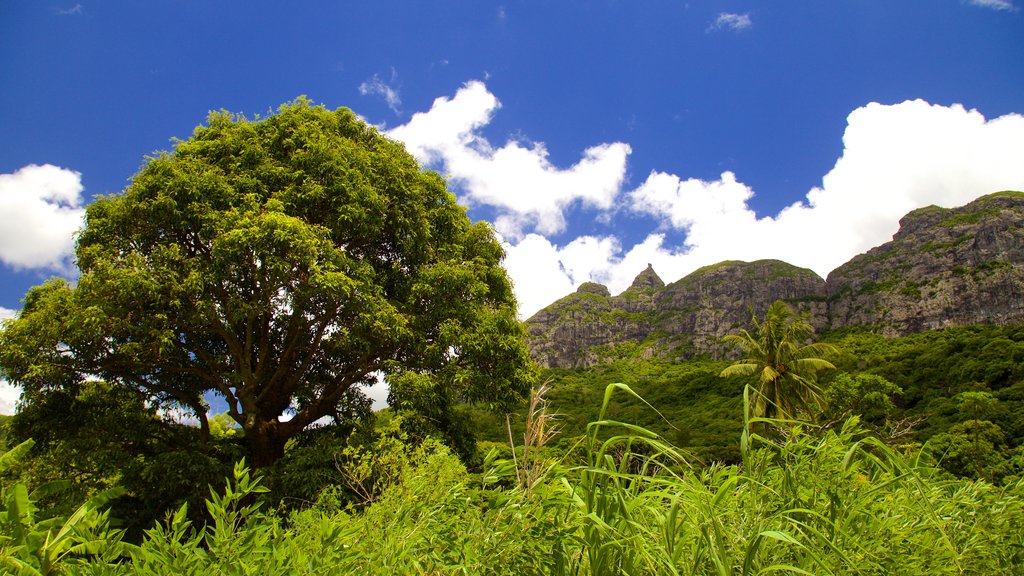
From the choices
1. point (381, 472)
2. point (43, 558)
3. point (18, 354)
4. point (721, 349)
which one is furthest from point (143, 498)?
point (721, 349)

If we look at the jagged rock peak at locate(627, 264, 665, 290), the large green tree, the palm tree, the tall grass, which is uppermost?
the jagged rock peak at locate(627, 264, 665, 290)

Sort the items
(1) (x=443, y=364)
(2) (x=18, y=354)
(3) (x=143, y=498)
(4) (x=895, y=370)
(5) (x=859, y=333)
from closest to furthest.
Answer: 1. (2) (x=18, y=354)
2. (3) (x=143, y=498)
3. (1) (x=443, y=364)
4. (4) (x=895, y=370)
5. (5) (x=859, y=333)

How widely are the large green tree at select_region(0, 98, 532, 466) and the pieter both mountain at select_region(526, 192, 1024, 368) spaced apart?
35.8 meters

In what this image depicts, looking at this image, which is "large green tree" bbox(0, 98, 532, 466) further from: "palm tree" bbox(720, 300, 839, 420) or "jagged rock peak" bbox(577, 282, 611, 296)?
"jagged rock peak" bbox(577, 282, 611, 296)

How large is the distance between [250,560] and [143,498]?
1125 centimetres

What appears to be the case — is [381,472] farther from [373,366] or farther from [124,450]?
[124,450]

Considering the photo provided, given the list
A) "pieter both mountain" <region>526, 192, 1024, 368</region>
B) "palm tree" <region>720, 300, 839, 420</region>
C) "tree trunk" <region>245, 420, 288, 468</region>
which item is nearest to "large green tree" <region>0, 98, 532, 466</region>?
"tree trunk" <region>245, 420, 288, 468</region>

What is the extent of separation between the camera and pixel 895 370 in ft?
155

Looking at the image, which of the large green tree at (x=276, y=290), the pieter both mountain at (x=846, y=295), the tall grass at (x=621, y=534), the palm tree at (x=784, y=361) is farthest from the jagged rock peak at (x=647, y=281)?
the tall grass at (x=621, y=534)

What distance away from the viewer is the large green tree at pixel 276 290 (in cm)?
948

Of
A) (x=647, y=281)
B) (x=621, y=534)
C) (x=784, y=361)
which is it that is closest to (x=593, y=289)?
(x=647, y=281)

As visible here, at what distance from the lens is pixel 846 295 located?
371 feet

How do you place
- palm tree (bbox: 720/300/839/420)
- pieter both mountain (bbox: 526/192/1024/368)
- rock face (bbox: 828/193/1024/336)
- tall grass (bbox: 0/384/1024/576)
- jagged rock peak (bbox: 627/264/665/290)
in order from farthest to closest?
jagged rock peak (bbox: 627/264/665/290)
pieter both mountain (bbox: 526/192/1024/368)
rock face (bbox: 828/193/1024/336)
palm tree (bbox: 720/300/839/420)
tall grass (bbox: 0/384/1024/576)

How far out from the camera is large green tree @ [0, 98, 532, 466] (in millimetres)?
9484
